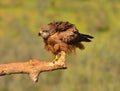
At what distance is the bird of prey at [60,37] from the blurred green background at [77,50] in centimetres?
648

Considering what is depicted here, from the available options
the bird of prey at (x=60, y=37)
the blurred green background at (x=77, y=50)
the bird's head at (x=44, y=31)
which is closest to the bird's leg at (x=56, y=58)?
the bird of prey at (x=60, y=37)

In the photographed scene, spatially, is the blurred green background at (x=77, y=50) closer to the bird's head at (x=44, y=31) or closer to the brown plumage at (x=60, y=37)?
the brown plumage at (x=60, y=37)

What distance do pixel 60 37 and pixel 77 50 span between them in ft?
52.3

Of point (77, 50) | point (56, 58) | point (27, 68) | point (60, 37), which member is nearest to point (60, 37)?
point (60, 37)

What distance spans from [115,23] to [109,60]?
75.9ft

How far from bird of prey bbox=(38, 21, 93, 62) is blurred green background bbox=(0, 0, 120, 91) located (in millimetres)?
6481

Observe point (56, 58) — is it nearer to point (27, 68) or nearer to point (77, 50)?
point (27, 68)

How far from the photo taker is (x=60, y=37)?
6.42m

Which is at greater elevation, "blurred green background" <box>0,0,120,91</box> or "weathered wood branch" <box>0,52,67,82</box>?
"blurred green background" <box>0,0,120,91</box>

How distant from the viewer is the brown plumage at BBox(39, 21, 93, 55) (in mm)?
6191

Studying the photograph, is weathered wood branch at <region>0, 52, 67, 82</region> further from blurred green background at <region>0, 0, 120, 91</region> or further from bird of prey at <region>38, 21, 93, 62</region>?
blurred green background at <region>0, 0, 120, 91</region>

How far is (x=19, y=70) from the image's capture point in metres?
5.92

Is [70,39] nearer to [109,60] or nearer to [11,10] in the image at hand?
→ [109,60]

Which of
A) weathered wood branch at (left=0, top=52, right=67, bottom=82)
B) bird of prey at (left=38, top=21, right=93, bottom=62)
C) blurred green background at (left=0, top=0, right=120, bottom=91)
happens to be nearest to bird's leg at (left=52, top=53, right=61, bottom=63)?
bird of prey at (left=38, top=21, right=93, bottom=62)
